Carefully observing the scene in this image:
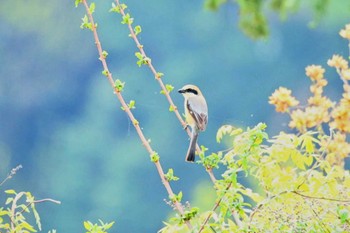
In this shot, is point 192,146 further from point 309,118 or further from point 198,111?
point 309,118

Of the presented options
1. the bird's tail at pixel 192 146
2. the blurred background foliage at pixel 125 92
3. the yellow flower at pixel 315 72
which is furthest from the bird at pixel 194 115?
the yellow flower at pixel 315 72

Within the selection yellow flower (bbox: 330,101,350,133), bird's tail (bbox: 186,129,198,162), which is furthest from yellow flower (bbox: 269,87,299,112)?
bird's tail (bbox: 186,129,198,162)

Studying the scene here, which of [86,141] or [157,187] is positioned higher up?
[86,141]

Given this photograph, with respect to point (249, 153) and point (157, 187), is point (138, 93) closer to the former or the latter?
point (157, 187)

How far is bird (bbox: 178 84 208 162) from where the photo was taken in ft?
9.39

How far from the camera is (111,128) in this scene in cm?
352

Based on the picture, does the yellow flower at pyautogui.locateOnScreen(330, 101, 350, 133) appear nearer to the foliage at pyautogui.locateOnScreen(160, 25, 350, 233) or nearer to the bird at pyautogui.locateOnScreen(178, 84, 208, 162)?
the bird at pyautogui.locateOnScreen(178, 84, 208, 162)

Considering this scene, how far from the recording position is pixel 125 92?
3527 millimetres

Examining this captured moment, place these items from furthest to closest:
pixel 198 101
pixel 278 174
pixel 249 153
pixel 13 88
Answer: pixel 13 88 < pixel 198 101 < pixel 278 174 < pixel 249 153

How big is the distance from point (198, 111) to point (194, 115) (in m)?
0.05

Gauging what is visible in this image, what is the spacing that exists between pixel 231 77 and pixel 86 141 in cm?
77

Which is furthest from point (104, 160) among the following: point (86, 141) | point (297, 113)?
point (297, 113)

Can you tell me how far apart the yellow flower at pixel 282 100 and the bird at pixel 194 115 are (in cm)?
35

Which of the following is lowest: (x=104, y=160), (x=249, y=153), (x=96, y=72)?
(x=249, y=153)
